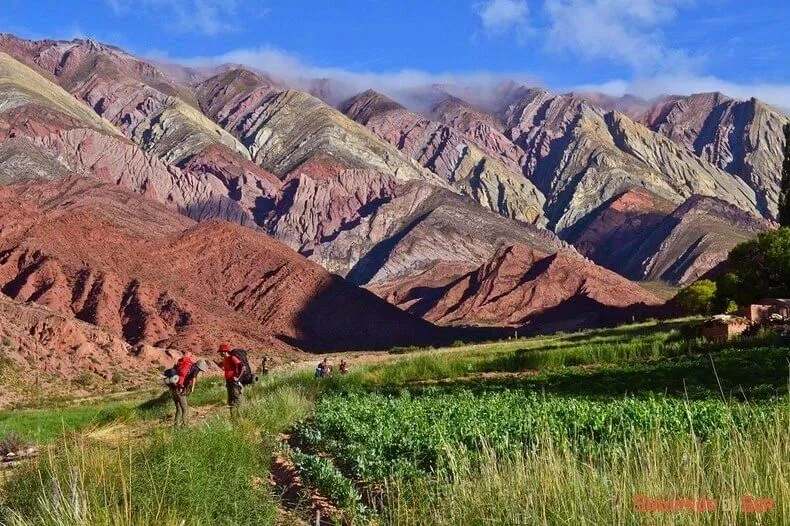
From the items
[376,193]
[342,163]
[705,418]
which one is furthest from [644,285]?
[705,418]

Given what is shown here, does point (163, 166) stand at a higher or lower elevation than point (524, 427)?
higher

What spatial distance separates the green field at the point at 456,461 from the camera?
15.5ft

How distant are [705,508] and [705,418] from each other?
7.13m

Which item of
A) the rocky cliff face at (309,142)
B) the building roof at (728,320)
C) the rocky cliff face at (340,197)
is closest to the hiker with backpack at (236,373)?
the building roof at (728,320)

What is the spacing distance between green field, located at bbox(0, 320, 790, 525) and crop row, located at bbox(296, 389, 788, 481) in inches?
2.0

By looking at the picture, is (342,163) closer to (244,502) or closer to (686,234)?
(686,234)

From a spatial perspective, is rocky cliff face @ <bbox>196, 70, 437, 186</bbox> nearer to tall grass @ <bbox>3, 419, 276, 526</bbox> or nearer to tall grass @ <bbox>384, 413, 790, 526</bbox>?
tall grass @ <bbox>3, 419, 276, 526</bbox>

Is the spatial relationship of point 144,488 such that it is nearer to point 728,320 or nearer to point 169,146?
point 728,320

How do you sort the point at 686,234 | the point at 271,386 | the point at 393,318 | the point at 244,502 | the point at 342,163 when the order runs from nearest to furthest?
the point at 244,502
the point at 271,386
the point at 393,318
the point at 686,234
the point at 342,163

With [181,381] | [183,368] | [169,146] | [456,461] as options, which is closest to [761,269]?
[183,368]

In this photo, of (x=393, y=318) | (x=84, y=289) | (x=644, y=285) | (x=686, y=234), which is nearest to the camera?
(x=84, y=289)

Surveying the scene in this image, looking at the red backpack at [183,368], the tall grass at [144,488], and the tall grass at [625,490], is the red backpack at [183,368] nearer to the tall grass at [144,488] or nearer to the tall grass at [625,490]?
the tall grass at [144,488]

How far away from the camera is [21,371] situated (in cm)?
4156

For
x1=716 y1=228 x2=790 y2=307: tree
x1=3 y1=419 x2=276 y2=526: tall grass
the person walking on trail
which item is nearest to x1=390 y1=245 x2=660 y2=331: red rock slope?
x1=716 y1=228 x2=790 y2=307: tree
